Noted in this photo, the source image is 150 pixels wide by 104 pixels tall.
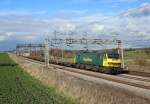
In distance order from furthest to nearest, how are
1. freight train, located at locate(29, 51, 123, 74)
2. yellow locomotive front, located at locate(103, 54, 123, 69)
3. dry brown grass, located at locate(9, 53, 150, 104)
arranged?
1. yellow locomotive front, located at locate(103, 54, 123, 69)
2. freight train, located at locate(29, 51, 123, 74)
3. dry brown grass, located at locate(9, 53, 150, 104)

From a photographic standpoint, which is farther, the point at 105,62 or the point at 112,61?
the point at 105,62

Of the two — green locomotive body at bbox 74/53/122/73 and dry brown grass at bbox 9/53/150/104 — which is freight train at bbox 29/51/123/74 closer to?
green locomotive body at bbox 74/53/122/73

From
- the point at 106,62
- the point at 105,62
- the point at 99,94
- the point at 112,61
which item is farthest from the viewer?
the point at 105,62

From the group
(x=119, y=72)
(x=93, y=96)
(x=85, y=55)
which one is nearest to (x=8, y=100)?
(x=93, y=96)

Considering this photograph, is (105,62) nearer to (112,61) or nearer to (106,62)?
(106,62)

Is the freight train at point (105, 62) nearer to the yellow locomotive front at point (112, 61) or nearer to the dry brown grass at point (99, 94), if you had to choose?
the yellow locomotive front at point (112, 61)

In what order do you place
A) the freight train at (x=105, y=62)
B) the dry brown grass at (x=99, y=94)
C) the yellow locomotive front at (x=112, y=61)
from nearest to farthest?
the dry brown grass at (x=99, y=94) → the freight train at (x=105, y=62) → the yellow locomotive front at (x=112, y=61)

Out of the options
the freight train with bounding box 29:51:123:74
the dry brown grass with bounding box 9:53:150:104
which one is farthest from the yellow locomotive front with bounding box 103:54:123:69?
the dry brown grass with bounding box 9:53:150:104

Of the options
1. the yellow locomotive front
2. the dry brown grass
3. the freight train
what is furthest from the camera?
the yellow locomotive front

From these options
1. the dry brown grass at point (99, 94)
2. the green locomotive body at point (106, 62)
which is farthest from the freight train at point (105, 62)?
the dry brown grass at point (99, 94)

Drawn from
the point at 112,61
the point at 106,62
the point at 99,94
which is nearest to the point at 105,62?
the point at 106,62

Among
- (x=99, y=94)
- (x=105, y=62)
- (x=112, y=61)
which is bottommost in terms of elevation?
(x=105, y=62)

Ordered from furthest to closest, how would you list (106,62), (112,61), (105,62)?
1. (105,62)
2. (106,62)
3. (112,61)

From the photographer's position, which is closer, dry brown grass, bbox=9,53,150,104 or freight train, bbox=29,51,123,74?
dry brown grass, bbox=9,53,150,104
